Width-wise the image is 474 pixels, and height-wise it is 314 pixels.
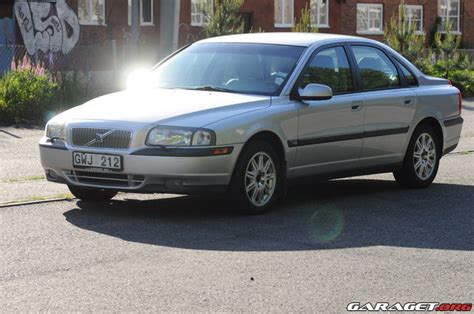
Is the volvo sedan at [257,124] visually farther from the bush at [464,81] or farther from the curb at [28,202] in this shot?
the bush at [464,81]

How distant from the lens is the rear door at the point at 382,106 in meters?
11.1

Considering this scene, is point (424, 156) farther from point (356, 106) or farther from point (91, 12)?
point (91, 12)

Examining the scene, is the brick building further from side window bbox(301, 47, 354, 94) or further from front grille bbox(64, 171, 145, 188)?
front grille bbox(64, 171, 145, 188)

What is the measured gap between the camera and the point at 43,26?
37.6 meters

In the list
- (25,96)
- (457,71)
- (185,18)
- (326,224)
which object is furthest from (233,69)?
(185,18)

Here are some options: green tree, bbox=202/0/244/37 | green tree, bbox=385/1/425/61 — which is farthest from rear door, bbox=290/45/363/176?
green tree, bbox=385/1/425/61

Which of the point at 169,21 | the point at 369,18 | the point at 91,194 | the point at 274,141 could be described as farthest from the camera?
the point at 369,18

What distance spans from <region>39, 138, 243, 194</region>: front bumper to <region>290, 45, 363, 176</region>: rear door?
0.96 metres

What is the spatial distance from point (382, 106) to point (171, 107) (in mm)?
2551

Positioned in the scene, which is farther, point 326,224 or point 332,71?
point 332,71

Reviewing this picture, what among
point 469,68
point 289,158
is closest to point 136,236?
point 289,158

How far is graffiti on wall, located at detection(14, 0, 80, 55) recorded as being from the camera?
37125mm

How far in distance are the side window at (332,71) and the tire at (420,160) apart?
3.83 ft

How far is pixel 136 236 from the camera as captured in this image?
8.62 meters
